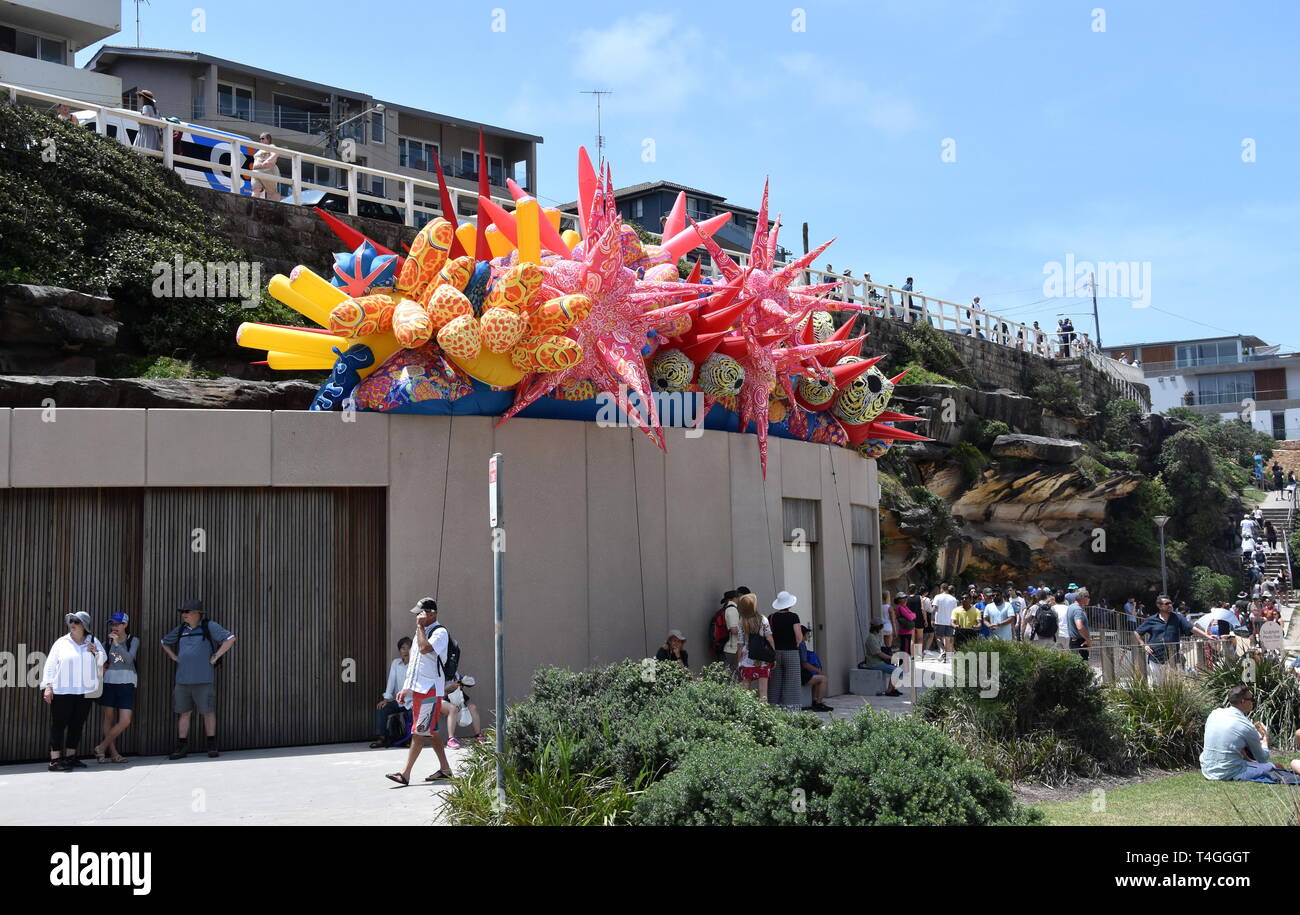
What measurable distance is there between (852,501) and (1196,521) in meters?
34.7

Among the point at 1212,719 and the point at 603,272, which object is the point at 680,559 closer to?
the point at 603,272

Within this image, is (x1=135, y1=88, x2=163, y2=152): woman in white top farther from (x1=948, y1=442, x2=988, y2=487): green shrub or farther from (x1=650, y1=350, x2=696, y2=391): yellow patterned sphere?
(x1=948, y1=442, x2=988, y2=487): green shrub

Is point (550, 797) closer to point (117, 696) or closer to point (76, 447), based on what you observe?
point (117, 696)

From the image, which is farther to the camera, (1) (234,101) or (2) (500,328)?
(1) (234,101)

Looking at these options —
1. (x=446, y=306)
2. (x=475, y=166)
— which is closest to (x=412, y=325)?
(x=446, y=306)

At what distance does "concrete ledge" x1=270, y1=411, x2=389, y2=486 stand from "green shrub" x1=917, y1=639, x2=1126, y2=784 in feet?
21.3

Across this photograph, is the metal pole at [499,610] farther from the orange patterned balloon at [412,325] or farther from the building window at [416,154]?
the building window at [416,154]

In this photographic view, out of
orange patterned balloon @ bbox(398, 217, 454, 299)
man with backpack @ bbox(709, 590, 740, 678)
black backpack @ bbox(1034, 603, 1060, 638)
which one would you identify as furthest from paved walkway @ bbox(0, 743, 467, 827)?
black backpack @ bbox(1034, 603, 1060, 638)

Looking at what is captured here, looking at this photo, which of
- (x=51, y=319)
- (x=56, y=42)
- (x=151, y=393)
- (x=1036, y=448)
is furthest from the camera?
(x=1036, y=448)

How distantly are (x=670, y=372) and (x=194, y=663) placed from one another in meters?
6.69

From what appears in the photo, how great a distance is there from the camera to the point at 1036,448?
39.8m

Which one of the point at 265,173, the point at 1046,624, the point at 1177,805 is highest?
the point at 265,173

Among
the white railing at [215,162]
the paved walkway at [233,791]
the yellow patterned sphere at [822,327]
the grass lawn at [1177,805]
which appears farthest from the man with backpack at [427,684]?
the yellow patterned sphere at [822,327]
